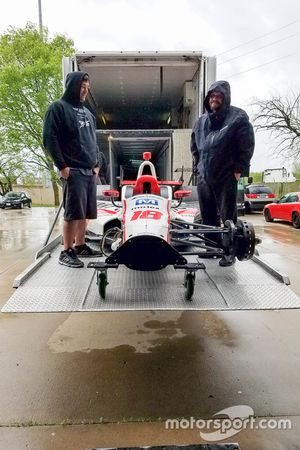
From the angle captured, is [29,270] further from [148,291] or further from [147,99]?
[147,99]

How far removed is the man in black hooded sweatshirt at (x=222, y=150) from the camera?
364 centimetres

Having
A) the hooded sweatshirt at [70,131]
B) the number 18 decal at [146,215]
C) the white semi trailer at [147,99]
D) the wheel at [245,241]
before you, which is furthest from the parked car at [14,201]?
the wheel at [245,241]

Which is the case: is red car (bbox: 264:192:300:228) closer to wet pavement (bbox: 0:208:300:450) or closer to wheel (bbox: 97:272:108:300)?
wet pavement (bbox: 0:208:300:450)

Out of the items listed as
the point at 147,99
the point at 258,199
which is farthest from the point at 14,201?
the point at 147,99

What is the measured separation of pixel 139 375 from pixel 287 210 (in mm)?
10995

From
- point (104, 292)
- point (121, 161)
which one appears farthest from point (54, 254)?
point (121, 161)

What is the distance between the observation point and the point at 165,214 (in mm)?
3035

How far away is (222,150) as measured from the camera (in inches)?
147

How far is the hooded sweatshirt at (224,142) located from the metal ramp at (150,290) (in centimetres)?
107

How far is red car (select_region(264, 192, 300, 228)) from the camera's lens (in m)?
11.8

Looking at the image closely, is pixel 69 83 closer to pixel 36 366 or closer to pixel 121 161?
pixel 36 366

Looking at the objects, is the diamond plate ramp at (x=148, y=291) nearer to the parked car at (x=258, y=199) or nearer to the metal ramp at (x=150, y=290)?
the metal ramp at (x=150, y=290)

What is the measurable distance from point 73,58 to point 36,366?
16.1ft

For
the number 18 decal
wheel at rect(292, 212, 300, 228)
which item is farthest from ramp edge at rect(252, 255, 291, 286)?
wheel at rect(292, 212, 300, 228)
